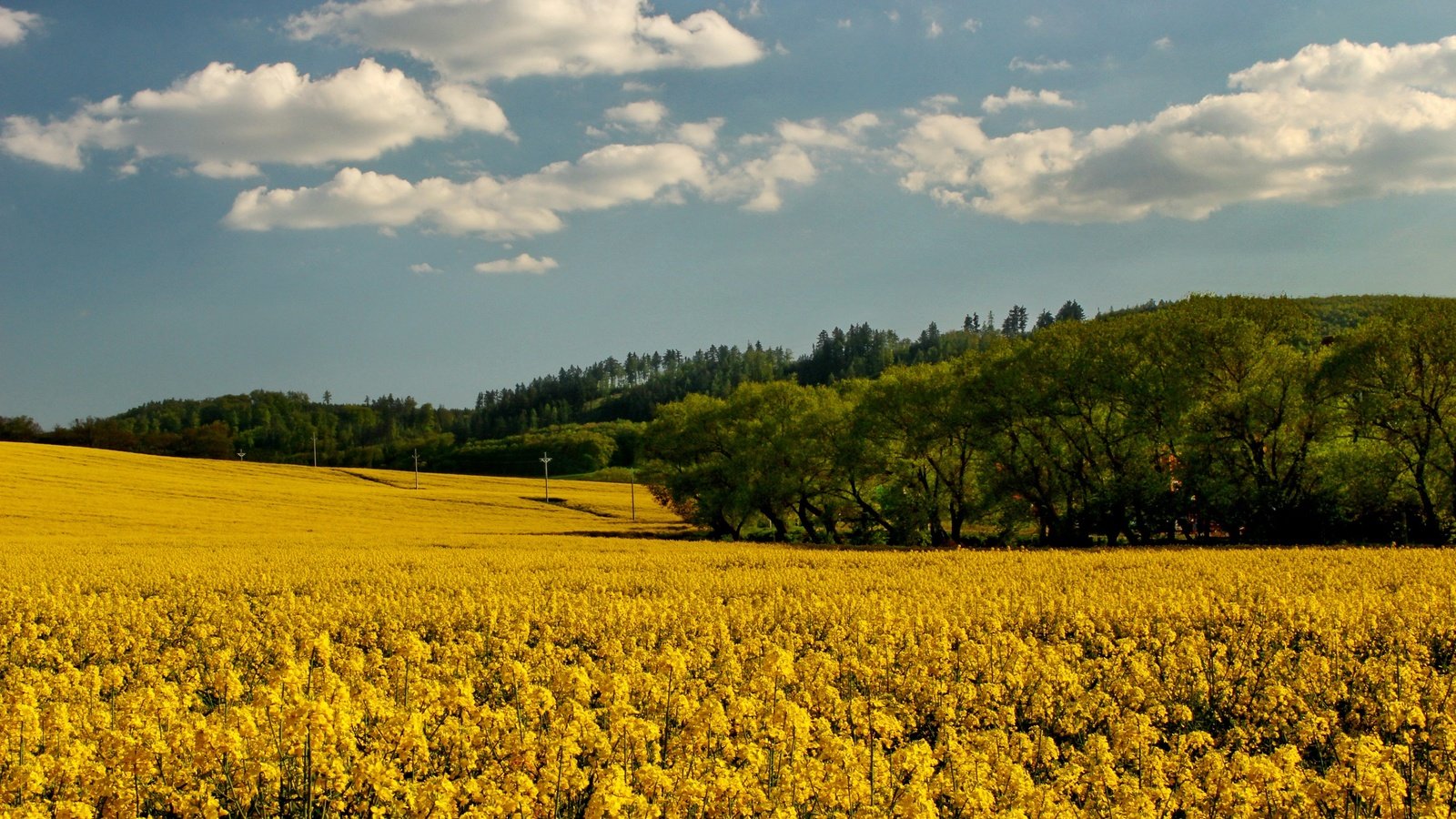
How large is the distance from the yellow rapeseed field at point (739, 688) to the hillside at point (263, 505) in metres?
19.9

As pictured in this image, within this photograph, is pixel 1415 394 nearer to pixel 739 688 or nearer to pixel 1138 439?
pixel 1138 439

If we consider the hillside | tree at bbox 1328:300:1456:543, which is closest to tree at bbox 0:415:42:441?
the hillside

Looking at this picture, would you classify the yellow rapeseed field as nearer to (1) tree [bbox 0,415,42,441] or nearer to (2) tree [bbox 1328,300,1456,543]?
(2) tree [bbox 1328,300,1456,543]

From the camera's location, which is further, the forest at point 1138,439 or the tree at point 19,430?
the tree at point 19,430

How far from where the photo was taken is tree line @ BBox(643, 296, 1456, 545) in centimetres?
3741

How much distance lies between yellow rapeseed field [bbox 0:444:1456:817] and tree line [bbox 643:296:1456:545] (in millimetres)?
11571

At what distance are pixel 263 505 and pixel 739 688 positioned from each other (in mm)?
62727

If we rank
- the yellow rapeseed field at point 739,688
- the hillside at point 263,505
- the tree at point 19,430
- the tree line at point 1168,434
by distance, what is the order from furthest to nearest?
the tree at point 19,430
the hillside at point 263,505
the tree line at point 1168,434
the yellow rapeseed field at point 739,688

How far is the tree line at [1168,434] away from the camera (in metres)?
37.4

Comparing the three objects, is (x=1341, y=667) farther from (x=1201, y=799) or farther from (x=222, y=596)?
(x=222, y=596)

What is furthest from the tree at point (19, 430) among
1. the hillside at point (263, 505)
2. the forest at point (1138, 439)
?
the forest at point (1138, 439)

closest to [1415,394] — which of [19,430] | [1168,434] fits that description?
[1168,434]

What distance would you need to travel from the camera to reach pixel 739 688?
34.1 feet

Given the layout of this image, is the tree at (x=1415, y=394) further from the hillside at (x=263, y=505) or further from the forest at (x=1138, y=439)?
the hillside at (x=263, y=505)
